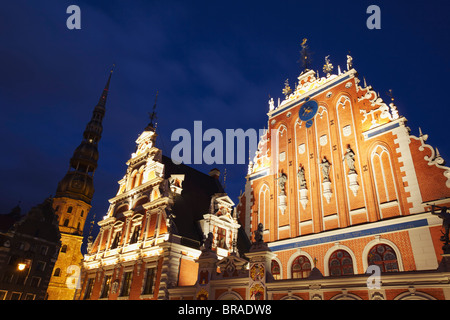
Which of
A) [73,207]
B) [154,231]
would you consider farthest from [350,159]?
[73,207]

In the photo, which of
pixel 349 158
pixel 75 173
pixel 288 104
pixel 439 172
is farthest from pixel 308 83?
pixel 75 173

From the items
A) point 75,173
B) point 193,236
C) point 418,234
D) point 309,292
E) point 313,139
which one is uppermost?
point 75,173

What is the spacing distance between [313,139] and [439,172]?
7.44m

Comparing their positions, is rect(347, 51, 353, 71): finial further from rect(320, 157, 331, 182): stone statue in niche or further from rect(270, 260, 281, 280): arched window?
rect(270, 260, 281, 280): arched window

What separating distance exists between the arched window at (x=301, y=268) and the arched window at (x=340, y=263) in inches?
53.8

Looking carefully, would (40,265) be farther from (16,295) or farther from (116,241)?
(116,241)

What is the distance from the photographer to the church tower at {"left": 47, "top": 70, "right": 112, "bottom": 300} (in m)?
40.3

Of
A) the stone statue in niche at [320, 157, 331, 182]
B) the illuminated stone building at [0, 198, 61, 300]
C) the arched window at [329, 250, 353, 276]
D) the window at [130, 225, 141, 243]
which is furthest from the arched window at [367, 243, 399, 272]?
the illuminated stone building at [0, 198, 61, 300]

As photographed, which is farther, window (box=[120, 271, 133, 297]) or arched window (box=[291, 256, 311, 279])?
window (box=[120, 271, 133, 297])

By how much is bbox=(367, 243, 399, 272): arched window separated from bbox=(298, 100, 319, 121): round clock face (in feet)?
31.6

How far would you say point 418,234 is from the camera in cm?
1332

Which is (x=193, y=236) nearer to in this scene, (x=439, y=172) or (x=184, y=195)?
(x=184, y=195)

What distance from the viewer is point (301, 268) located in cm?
1670
